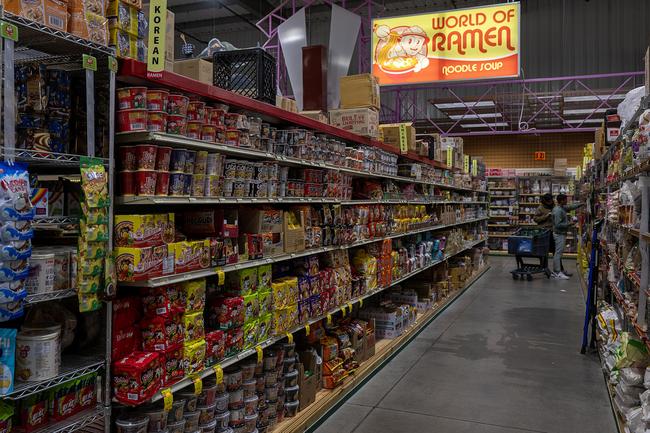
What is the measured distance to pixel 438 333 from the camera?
6.71 m

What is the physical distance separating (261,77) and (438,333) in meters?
4.41

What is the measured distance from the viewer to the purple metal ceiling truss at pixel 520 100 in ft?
42.2

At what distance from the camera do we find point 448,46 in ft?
30.4

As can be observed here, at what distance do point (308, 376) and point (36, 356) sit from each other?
2.28 metres

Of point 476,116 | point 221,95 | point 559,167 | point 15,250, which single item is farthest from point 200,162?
point 559,167

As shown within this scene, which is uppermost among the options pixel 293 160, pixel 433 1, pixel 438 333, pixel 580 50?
pixel 433 1

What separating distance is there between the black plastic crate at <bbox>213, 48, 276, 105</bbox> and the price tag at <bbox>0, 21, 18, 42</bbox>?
67.6 inches

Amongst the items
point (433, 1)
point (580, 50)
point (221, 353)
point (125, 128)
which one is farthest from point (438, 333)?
point (580, 50)

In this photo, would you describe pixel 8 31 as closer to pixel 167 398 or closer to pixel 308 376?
pixel 167 398

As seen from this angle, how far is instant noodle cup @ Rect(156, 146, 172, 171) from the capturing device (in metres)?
2.59

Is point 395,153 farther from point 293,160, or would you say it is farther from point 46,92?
point 46,92

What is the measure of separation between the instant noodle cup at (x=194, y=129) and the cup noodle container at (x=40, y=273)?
992 millimetres

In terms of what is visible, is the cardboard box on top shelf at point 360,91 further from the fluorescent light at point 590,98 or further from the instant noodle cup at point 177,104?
the fluorescent light at point 590,98

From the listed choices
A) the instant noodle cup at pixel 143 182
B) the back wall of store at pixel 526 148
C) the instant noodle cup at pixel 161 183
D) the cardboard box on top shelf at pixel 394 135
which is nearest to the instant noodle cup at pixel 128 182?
the instant noodle cup at pixel 143 182
